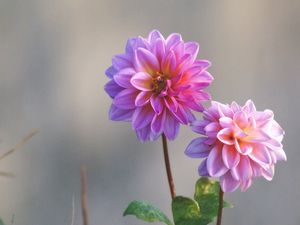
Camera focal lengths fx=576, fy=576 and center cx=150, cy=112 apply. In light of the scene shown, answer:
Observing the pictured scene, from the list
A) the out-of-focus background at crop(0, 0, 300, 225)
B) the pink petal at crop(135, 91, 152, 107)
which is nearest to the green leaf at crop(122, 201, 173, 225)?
the pink petal at crop(135, 91, 152, 107)

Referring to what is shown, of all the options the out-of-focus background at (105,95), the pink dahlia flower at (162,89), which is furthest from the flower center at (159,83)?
the out-of-focus background at (105,95)

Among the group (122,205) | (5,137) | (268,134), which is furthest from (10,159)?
(268,134)

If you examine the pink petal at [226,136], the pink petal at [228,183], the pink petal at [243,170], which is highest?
the pink petal at [226,136]

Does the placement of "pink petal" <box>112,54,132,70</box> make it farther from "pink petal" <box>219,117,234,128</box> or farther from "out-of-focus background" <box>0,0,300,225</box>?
"out-of-focus background" <box>0,0,300,225</box>

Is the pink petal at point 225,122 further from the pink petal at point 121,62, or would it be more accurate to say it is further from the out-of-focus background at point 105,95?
the out-of-focus background at point 105,95

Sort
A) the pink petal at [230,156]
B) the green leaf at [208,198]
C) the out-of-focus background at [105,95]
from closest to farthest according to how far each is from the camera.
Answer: the pink petal at [230,156]
the green leaf at [208,198]
the out-of-focus background at [105,95]

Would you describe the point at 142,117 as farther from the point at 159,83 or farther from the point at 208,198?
the point at 208,198

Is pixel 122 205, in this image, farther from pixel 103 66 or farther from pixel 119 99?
pixel 119 99

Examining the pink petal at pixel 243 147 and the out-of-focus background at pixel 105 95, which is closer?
the pink petal at pixel 243 147

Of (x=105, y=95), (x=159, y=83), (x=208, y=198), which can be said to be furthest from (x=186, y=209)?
(x=105, y=95)

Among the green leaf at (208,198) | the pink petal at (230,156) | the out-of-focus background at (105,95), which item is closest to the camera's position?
the pink petal at (230,156)
